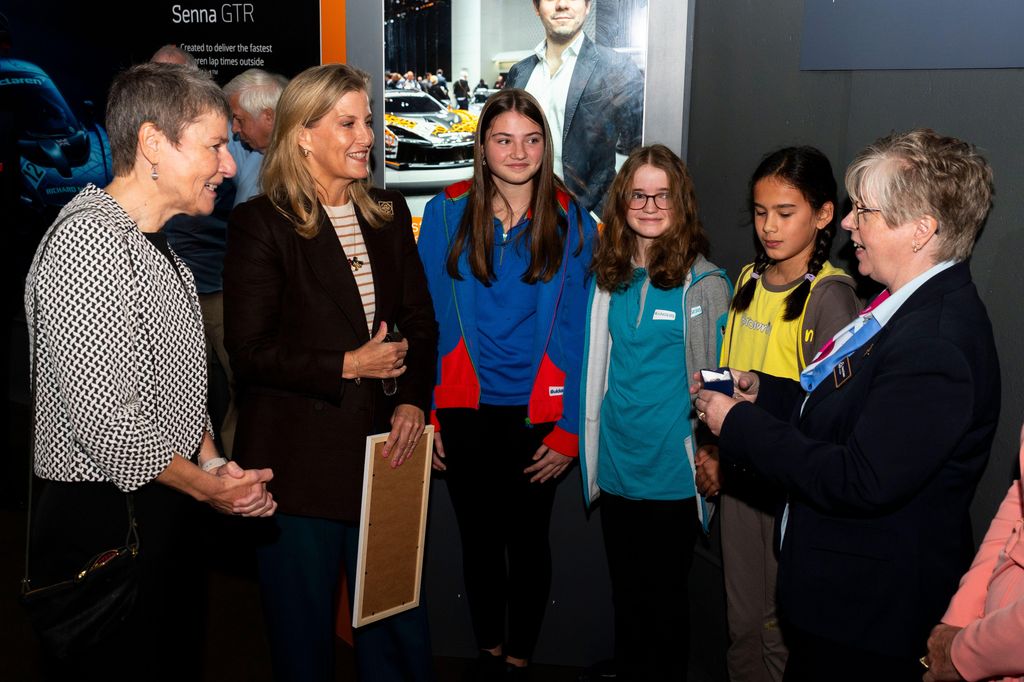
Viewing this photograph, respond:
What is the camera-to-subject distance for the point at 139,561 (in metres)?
1.83

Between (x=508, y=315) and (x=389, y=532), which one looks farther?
(x=508, y=315)

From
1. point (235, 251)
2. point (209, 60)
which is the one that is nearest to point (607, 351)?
point (235, 251)

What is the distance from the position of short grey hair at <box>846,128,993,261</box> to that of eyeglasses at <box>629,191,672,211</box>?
0.97 meters

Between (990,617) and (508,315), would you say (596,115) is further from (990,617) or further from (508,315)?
(990,617)

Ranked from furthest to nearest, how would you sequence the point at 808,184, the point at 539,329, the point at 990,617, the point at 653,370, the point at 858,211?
the point at 539,329 < the point at 653,370 < the point at 808,184 < the point at 858,211 < the point at 990,617

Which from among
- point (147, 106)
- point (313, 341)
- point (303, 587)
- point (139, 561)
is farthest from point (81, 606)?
point (147, 106)

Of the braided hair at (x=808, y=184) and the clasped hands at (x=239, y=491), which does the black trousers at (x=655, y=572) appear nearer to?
the braided hair at (x=808, y=184)

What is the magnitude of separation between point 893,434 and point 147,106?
1.55 m

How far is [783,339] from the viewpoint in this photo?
2.31m

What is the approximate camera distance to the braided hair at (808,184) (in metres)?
2.31

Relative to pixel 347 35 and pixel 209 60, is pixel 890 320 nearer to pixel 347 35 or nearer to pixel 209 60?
pixel 347 35

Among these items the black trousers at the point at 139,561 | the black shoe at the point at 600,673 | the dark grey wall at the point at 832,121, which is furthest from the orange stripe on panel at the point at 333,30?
the black shoe at the point at 600,673

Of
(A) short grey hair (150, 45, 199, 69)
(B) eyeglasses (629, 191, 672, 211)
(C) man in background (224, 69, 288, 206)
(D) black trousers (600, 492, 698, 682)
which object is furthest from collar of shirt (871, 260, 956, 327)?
(A) short grey hair (150, 45, 199, 69)

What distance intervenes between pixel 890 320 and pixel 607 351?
3.80 ft
